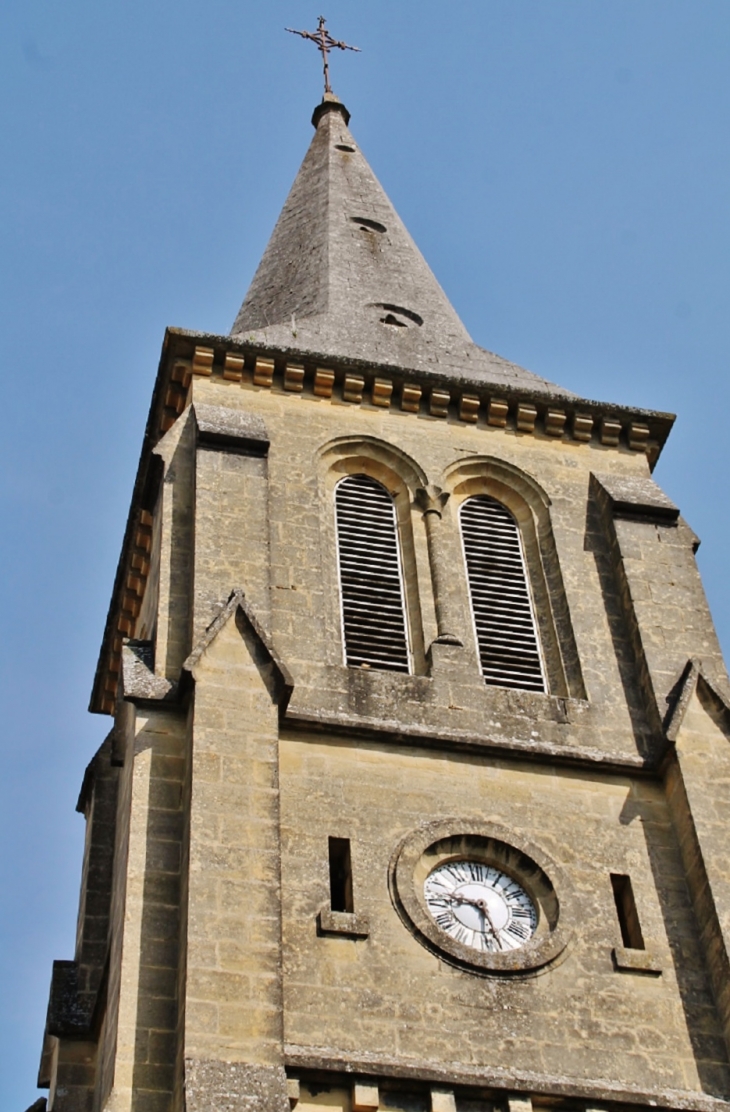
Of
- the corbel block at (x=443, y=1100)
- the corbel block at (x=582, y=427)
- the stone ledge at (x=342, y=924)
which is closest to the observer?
the corbel block at (x=443, y=1100)

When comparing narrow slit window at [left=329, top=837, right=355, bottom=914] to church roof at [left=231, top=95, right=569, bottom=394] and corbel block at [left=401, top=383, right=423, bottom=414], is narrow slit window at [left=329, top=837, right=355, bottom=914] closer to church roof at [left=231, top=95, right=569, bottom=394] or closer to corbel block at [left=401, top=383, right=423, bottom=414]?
corbel block at [left=401, top=383, right=423, bottom=414]

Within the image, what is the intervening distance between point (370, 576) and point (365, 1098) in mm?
7570

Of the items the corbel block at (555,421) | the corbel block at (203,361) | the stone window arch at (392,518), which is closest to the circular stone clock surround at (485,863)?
the stone window arch at (392,518)

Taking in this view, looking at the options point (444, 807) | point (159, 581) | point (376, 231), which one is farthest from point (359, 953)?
point (376, 231)

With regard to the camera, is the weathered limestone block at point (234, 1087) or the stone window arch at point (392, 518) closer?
the weathered limestone block at point (234, 1087)

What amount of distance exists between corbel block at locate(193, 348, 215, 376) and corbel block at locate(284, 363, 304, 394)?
92cm

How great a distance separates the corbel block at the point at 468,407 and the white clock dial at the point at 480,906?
7608 mm

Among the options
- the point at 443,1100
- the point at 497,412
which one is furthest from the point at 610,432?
the point at 443,1100

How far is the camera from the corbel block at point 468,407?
25.2 meters

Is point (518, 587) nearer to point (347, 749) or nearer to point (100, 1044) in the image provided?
point (347, 749)

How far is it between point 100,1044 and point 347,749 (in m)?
3.76

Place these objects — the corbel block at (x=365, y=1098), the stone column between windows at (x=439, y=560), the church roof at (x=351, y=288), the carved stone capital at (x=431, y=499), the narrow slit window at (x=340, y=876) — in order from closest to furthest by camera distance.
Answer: the corbel block at (x=365, y=1098) → the narrow slit window at (x=340, y=876) → the stone column between windows at (x=439, y=560) → the carved stone capital at (x=431, y=499) → the church roof at (x=351, y=288)

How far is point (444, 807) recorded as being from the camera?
64.2 feet

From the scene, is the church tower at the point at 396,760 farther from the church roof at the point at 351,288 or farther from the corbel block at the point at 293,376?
the church roof at the point at 351,288
